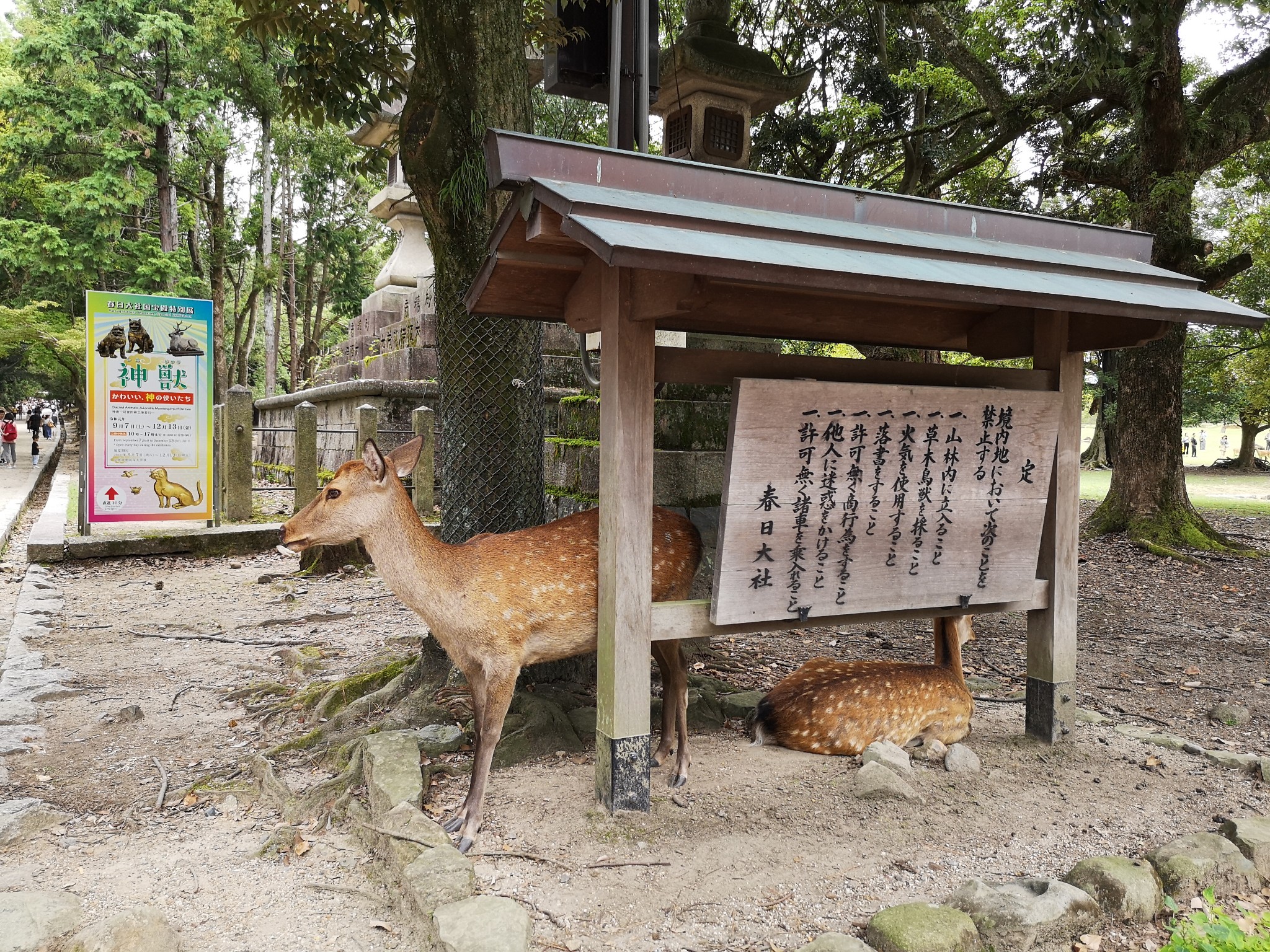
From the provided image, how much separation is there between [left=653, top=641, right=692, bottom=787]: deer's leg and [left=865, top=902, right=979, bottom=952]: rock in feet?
4.19

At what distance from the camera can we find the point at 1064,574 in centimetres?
436

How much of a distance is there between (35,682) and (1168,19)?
1206 cm

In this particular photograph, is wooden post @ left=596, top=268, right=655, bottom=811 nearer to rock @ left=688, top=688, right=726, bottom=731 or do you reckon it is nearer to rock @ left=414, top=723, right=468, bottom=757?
rock @ left=414, top=723, right=468, bottom=757

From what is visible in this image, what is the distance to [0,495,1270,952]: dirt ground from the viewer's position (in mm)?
2930

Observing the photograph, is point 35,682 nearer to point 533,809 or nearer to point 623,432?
point 533,809

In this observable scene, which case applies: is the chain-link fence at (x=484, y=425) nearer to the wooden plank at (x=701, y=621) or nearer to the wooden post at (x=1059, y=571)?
the wooden plank at (x=701, y=621)

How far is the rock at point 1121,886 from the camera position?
117 inches

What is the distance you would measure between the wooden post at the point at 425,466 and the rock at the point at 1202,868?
29.1 feet

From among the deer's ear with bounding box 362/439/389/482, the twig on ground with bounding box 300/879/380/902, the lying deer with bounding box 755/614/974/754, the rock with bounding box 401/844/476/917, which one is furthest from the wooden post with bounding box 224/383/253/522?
the rock with bounding box 401/844/476/917

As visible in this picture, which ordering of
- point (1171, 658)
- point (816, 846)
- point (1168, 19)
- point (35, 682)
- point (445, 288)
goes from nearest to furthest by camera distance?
point (816, 846) < point (445, 288) < point (35, 682) < point (1171, 658) < point (1168, 19)

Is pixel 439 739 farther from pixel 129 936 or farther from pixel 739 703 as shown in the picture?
pixel 739 703

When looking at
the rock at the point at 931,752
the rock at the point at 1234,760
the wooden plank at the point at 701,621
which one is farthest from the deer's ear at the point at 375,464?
the rock at the point at 1234,760

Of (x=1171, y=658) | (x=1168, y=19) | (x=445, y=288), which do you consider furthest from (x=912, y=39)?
(x=445, y=288)

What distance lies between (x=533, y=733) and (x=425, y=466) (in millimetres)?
7215
